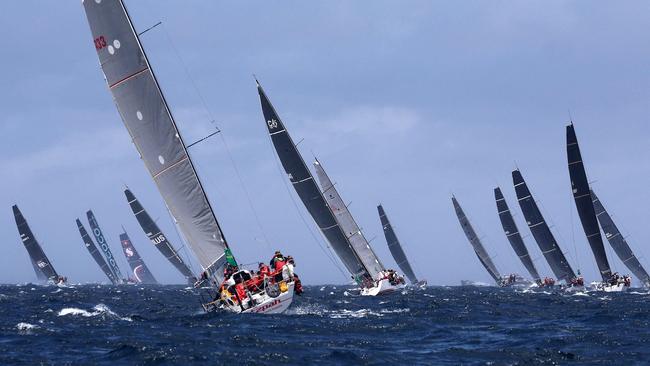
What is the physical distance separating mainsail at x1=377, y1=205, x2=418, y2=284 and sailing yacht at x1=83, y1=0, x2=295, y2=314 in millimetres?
59132

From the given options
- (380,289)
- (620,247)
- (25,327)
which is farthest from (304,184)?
(620,247)

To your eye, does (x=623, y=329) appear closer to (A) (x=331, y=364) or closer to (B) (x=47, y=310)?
(A) (x=331, y=364)

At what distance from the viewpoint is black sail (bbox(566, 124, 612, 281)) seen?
5466 cm

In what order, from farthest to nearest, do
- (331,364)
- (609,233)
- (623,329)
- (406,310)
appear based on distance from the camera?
(609,233) → (406,310) → (623,329) → (331,364)

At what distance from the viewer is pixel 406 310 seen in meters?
34.6

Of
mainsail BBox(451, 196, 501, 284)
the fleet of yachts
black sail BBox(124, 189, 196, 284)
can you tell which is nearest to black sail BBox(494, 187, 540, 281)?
the fleet of yachts

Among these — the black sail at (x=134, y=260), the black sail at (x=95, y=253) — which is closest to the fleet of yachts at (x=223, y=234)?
the black sail at (x=95, y=253)

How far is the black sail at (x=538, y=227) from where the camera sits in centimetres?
7275

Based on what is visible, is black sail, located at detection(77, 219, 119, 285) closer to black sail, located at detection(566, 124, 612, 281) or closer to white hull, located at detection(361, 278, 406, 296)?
white hull, located at detection(361, 278, 406, 296)

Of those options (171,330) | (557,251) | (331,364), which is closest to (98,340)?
(171,330)

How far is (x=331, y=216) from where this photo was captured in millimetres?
48875

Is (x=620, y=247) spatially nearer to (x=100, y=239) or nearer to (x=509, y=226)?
(x=509, y=226)

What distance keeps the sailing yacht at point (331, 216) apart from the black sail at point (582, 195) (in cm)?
1481

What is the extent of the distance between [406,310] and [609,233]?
1746 inches
